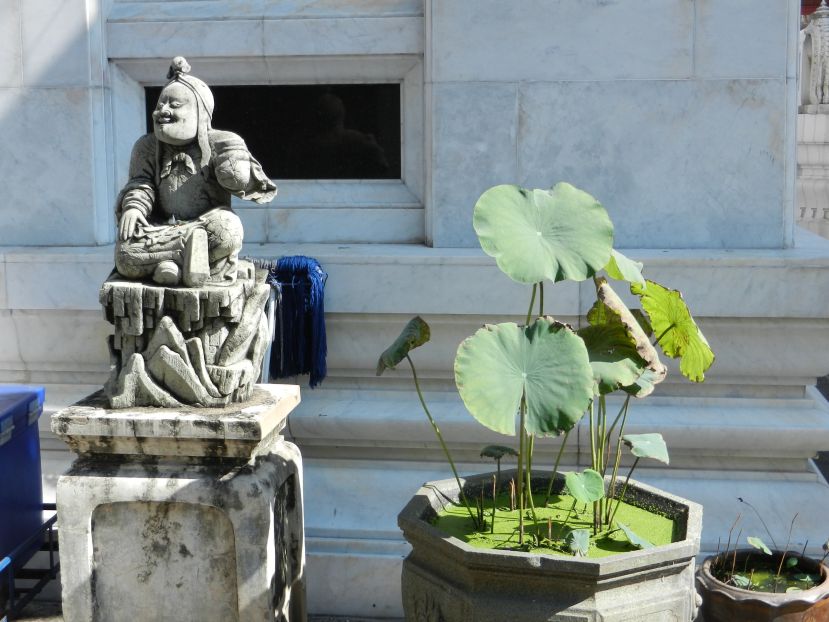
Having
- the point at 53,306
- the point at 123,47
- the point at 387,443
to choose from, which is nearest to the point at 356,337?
the point at 387,443

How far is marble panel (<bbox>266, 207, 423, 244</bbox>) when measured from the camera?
657 cm

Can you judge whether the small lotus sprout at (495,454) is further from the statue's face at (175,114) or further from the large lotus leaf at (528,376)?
Result: the statue's face at (175,114)

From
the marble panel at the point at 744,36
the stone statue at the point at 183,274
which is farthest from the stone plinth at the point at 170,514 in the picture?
the marble panel at the point at 744,36

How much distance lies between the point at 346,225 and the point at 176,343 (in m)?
2.00

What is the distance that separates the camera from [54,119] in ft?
21.3

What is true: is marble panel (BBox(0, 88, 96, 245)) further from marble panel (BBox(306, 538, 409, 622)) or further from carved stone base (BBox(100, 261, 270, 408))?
marble panel (BBox(306, 538, 409, 622))

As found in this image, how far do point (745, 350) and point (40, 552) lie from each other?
360 centimetres

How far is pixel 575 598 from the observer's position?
167 inches

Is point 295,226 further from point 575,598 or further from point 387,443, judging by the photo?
point 575,598

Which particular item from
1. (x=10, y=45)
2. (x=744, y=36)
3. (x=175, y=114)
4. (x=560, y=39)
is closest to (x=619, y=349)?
(x=175, y=114)

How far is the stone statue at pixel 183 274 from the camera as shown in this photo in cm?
479

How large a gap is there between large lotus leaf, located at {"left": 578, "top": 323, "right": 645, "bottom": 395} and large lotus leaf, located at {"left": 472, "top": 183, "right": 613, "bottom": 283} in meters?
0.32

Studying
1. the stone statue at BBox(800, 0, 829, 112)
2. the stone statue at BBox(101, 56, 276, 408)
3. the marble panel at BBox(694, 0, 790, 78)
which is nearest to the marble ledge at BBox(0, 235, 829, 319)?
the marble panel at BBox(694, 0, 790, 78)

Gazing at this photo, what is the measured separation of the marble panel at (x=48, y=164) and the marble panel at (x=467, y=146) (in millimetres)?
1849
